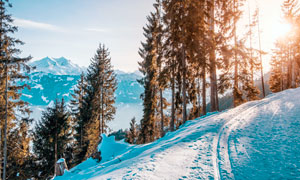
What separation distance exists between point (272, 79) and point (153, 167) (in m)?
37.3

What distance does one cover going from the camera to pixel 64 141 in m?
20.2

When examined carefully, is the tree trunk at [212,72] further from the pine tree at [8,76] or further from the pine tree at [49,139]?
the pine tree at [49,139]

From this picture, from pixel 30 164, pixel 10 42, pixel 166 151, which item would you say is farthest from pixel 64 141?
pixel 166 151

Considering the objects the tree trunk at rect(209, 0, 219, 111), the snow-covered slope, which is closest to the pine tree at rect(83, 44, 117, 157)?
the tree trunk at rect(209, 0, 219, 111)

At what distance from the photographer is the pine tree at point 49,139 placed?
18828 mm

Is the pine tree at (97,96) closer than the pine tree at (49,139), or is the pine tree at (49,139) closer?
the pine tree at (49,139)

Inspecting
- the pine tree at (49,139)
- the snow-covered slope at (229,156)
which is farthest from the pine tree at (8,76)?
the snow-covered slope at (229,156)

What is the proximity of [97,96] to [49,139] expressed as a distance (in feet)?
24.5

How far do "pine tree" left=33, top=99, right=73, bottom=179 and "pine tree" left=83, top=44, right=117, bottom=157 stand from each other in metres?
3.11

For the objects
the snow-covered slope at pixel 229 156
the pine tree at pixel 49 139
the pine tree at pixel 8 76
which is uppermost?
the pine tree at pixel 8 76

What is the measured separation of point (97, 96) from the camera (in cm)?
2184

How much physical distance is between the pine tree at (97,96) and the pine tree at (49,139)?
3113 millimetres

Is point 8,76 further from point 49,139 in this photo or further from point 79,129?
point 79,129

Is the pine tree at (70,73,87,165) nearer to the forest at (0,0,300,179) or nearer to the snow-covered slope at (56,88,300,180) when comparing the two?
the forest at (0,0,300,179)
